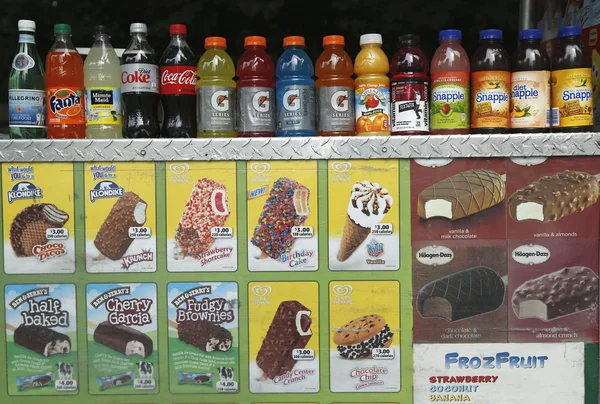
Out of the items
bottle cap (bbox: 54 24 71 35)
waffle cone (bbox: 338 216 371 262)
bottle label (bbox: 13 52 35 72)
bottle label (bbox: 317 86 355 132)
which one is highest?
bottle cap (bbox: 54 24 71 35)

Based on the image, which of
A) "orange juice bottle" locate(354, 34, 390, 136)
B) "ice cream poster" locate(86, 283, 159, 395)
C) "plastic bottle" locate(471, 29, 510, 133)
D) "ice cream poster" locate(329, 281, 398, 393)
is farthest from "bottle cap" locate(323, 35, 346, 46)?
"ice cream poster" locate(86, 283, 159, 395)

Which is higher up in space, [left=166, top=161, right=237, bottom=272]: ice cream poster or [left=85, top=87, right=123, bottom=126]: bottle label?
[left=85, top=87, right=123, bottom=126]: bottle label

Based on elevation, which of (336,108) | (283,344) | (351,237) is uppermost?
(336,108)

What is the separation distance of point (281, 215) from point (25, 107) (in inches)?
44.1

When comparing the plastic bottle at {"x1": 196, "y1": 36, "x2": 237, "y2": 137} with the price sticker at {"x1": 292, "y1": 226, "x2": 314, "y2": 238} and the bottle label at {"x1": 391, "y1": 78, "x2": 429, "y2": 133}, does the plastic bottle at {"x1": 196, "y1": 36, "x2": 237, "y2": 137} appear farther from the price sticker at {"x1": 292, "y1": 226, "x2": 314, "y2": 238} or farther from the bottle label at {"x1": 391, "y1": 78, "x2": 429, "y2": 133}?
the bottle label at {"x1": 391, "y1": 78, "x2": 429, "y2": 133}

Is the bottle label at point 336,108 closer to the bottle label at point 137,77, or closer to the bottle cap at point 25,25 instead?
the bottle label at point 137,77

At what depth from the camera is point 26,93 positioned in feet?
8.48

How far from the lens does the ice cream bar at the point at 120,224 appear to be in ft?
8.52

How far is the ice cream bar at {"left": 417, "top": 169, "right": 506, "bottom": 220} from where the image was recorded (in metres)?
2.59

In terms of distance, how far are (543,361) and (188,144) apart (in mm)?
1686

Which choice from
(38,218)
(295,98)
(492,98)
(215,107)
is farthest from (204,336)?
(492,98)

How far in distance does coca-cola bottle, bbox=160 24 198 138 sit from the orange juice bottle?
69 centimetres

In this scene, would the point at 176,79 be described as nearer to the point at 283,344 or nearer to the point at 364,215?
the point at 364,215

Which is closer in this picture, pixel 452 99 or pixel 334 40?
pixel 452 99
